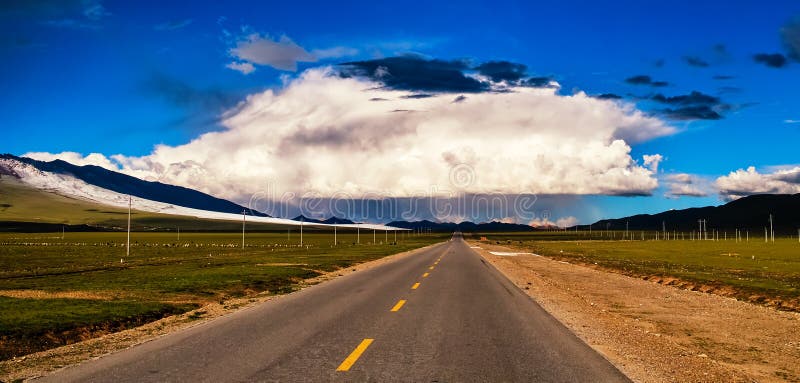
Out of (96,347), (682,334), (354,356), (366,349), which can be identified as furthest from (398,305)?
(96,347)

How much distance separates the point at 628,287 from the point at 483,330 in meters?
16.8

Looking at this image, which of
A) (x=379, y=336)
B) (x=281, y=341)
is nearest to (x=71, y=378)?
(x=281, y=341)

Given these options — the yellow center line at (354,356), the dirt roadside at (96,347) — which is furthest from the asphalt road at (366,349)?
the dirt roadside at (96,347)

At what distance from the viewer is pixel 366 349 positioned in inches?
403

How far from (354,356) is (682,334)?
8.38 metres

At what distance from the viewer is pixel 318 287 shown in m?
23.7

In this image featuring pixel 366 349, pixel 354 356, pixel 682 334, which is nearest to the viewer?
pixel 354 356

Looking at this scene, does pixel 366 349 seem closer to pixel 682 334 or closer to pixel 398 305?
pixel 398 305

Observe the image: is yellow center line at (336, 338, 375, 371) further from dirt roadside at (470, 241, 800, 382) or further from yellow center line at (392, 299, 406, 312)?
yellow center line at (392, 299, 406, 312)

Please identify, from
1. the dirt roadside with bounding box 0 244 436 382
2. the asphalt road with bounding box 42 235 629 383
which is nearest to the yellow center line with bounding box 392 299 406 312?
the asphalt road with bounding box 42 235 629 383

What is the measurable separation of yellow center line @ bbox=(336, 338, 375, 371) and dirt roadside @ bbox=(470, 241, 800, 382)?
4.34 metres

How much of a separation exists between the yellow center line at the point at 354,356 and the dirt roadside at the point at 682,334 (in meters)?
4.34

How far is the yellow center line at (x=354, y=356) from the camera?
884 cm

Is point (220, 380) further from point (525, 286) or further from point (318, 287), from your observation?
point (525, 286)
